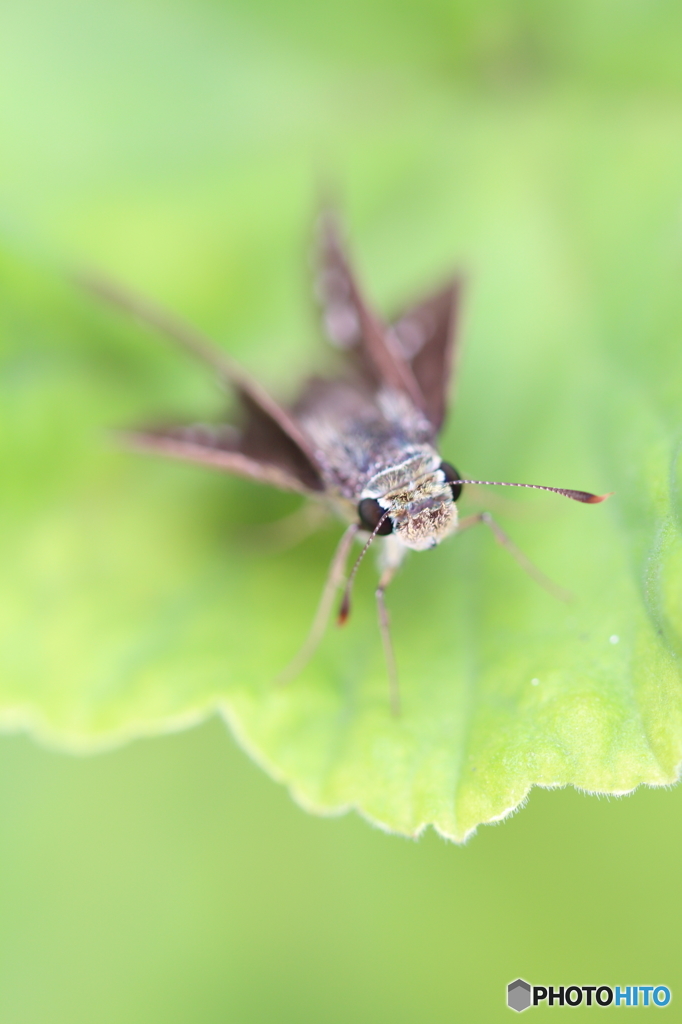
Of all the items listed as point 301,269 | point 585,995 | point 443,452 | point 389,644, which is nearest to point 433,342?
point 443,452

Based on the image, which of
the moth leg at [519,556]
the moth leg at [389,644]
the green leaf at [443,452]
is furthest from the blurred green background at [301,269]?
the moth leg at [389,644]

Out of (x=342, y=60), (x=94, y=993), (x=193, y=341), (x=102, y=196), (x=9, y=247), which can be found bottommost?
(x=94, y=993)

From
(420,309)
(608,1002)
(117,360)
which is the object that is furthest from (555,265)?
(608,1002)

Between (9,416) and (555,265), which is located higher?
(555,265)

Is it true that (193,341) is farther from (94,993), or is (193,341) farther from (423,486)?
(94,993)

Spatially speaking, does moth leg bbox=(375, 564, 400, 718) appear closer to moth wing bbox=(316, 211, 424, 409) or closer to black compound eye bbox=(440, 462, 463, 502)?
black compound eye bbox=(440, 462, 463, 502)

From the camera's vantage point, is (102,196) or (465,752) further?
(102,196)
